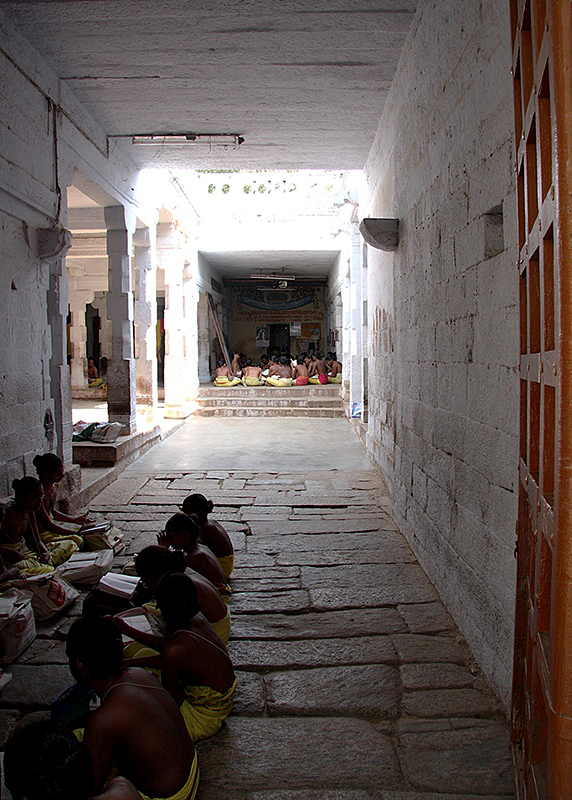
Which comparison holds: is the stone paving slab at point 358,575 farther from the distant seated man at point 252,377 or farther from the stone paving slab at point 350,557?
the distant seated man at point 252,377

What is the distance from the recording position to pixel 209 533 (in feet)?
13.7

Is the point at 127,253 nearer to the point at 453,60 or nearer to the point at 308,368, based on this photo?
the point at 453,60

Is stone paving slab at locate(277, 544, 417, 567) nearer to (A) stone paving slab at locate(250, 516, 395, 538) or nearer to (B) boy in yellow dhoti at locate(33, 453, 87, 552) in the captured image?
(A) stone paving slab at locate(250, 516, 395, 538)

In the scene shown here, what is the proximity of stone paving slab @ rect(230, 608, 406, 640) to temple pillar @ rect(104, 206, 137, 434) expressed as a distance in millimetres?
5213

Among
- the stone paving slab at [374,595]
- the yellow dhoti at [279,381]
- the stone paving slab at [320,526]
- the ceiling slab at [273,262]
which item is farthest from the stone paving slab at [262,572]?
the ceiling slab at [273,262]

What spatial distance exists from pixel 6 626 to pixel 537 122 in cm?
328

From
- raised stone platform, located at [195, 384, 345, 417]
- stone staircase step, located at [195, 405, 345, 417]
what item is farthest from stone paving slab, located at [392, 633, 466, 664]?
stone staircase step, located at [195, 405, 345, 417]

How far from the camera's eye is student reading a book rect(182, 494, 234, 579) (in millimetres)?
4188

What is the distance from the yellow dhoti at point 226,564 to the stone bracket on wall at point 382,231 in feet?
10.1

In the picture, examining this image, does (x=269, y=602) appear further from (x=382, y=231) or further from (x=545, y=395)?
(x=382, y=231)

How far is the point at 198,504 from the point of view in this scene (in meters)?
4.23

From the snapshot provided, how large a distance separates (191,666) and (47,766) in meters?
1.11

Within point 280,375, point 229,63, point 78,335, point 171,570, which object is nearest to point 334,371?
point 280,375

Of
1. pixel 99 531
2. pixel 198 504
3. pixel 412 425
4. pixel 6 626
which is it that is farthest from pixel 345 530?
pixel 6 626
